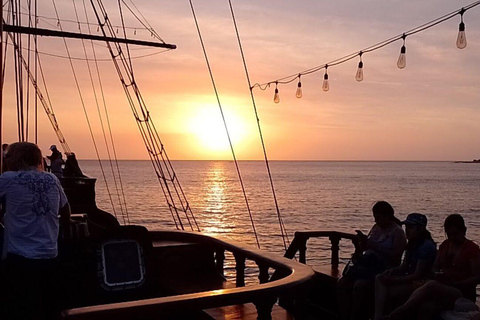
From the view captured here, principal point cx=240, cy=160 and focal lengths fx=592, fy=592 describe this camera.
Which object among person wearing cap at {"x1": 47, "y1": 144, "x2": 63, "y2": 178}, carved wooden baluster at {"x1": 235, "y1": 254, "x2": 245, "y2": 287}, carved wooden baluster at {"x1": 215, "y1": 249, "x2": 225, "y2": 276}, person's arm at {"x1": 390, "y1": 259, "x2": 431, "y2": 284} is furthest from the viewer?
person wearing cap at {"x1": 47, "y1": 144, "x2": 63, "y2": 178}

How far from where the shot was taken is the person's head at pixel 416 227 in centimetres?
553

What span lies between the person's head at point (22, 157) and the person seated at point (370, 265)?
3.28 meters

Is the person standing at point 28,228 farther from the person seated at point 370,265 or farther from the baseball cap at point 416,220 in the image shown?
the baseball cap at point 416,220

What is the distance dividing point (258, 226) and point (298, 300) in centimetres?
3646

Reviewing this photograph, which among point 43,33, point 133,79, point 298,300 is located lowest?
point 298,300

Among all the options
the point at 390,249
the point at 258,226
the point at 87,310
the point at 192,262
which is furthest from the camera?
the point at 258,226

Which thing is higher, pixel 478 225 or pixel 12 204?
pixel 12 204

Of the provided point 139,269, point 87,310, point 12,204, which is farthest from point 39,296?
point 87,310

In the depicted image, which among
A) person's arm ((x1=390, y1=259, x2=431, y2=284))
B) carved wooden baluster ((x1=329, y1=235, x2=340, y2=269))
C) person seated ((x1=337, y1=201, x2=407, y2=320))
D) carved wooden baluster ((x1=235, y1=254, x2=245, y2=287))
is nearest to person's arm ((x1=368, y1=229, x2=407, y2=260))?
person seated ((x1=337, y1=201, x2=407, y2=320))

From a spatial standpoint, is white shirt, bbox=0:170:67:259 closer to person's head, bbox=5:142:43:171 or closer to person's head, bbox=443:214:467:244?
person's head, bbox=5:142:43:171

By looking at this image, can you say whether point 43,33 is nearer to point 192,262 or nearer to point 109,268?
point 192,262

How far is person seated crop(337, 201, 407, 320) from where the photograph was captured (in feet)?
18.7

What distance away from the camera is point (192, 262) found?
629cm

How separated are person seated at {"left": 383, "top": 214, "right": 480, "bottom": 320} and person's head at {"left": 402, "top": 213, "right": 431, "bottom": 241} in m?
0.25
